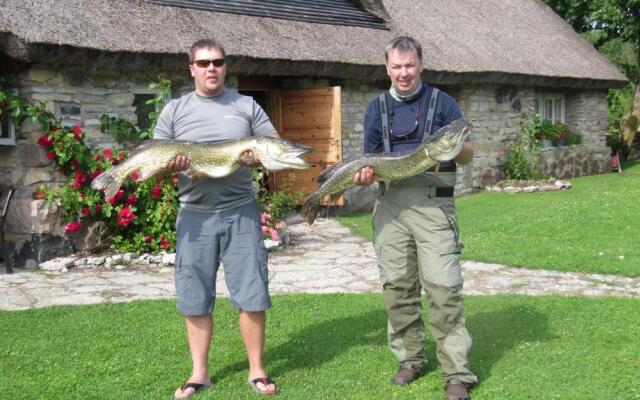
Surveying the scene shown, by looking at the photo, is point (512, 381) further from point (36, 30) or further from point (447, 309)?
point (36, 30)

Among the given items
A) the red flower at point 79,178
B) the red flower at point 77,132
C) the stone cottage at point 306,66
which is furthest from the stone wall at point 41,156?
the red flower at point 79,178

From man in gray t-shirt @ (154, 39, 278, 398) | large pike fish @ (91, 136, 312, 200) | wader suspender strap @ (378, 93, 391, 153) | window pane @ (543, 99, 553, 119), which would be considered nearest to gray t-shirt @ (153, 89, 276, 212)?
man in gray t-shirt @ (154, 39, 278, 398)

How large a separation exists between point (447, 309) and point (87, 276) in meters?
4.55

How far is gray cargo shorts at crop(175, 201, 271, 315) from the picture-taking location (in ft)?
12.5

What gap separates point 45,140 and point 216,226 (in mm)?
4790

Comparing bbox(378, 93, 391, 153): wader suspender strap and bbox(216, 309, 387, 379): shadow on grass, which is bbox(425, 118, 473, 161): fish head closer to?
bbox(378, 93, 391, 153): wader suspender strap

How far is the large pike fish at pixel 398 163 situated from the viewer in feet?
11.9

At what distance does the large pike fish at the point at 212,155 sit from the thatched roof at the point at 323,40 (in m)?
4.54

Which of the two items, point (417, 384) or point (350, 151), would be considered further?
point (350, 151)

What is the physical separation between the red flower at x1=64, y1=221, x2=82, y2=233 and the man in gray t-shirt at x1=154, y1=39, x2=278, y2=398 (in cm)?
436

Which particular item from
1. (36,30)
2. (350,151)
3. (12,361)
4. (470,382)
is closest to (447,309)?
(470,382)

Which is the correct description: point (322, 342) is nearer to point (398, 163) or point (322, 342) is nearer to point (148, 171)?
point (398, 163)

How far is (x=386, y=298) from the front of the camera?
4059 mm

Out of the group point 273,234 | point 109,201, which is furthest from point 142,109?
point 273,234
